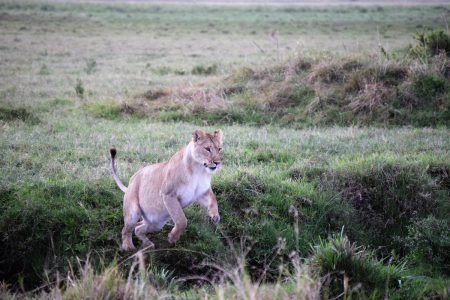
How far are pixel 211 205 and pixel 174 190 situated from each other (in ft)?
1.50

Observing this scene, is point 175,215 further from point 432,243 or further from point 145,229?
point 432,243

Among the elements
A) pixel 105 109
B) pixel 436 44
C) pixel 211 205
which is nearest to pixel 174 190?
pixel 211 205

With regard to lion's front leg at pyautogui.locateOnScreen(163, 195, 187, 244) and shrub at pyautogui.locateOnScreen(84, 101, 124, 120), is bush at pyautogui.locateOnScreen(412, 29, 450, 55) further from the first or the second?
lion's front leg at pyautogui.locateOnScreen(163, 195, 187, 244)

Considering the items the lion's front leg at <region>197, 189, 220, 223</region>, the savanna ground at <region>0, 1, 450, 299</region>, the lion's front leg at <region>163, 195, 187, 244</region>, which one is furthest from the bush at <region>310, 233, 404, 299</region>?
the lion's front leg at <region>163, 195, 187, 244</region>

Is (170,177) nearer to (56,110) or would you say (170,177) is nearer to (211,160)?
(211,160)

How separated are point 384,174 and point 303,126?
367 centimetres

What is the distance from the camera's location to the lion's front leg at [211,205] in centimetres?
665

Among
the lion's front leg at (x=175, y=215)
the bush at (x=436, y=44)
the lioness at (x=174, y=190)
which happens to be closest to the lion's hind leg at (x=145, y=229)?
the lioness at (x=174, y=190)

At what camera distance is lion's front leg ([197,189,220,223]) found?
6.65 m

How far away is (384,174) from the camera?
896 centimetres

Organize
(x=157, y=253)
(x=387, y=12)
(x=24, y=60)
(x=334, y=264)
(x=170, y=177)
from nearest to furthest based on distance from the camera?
1. (x=334, y=264)
2. (x=170, y=177)
3. (x=157, y=253)
4. (x=24, y=60)
5. (x=387, y=12)

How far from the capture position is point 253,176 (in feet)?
28.1

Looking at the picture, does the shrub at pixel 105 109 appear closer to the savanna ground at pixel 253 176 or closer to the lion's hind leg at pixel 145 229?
the savanna ground at pixel 253 176

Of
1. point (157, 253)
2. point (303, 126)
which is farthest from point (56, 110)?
point (157, 253)
